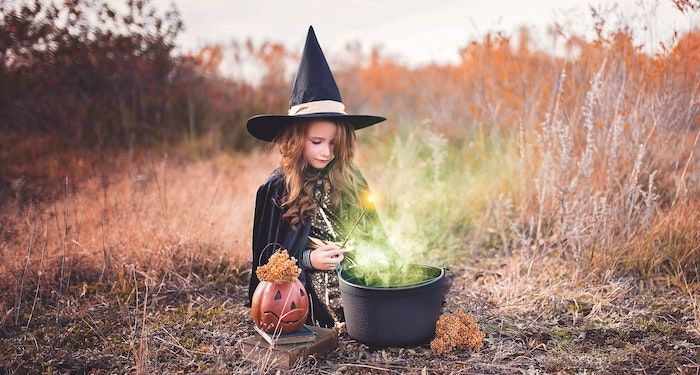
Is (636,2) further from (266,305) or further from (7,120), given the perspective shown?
(7,120)

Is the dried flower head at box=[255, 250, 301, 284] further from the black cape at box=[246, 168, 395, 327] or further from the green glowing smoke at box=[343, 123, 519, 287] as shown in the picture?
the green glowing smoke at box=[343, 123, 519, 287]

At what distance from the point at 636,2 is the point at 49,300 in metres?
4.36

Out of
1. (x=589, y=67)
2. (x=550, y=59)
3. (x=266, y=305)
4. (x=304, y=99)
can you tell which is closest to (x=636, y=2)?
(x=589, y=67)

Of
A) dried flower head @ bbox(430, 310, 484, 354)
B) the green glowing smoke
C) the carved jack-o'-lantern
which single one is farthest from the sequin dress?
the green glowing smoke

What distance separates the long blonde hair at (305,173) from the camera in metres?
2.98

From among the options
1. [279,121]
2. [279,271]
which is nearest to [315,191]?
[279,121]

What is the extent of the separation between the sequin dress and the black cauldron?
1.22ft

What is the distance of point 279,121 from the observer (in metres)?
2.93

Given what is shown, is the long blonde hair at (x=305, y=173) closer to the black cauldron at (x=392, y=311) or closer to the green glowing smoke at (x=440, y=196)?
the black cauldron at (x=392, y=311)

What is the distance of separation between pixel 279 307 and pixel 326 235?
67 cm

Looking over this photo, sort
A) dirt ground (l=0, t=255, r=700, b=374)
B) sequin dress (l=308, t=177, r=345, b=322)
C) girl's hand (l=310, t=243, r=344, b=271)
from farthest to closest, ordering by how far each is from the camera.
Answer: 1. sequin dress (l=308, t=177, r=345, b=322)
2. girl's hand (l=310, t=243, r=344, b=271)
3. dirt ground (l=0, t=255, r=700, b=374)

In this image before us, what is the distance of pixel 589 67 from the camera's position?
4.57m

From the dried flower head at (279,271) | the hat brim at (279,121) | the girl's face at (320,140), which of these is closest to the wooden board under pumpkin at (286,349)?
the dried flower head at (279,271)

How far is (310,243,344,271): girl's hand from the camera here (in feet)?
9.09
